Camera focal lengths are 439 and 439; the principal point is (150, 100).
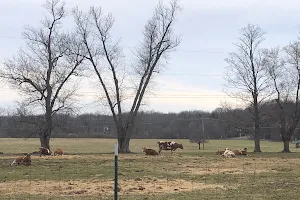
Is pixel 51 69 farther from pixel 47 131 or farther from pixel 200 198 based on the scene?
pixel 200 198

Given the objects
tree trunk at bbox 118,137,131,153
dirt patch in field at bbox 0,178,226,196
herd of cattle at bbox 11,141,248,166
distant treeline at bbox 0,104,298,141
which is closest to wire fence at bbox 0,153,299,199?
dirt patch in field at bbox 0,178,226,196

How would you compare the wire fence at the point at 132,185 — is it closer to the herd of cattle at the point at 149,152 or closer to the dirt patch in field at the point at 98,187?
the dirt patch in field at the point at 98,187

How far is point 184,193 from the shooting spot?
1174 cm

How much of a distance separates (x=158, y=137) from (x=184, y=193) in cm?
9468

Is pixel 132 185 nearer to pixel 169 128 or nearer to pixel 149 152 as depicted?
pixel 149 152

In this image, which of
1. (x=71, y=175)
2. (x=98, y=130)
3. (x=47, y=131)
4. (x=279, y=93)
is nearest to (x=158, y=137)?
(x=98, y=130)

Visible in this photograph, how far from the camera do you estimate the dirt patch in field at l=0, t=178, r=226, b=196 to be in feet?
39.1

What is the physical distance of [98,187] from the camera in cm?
1280

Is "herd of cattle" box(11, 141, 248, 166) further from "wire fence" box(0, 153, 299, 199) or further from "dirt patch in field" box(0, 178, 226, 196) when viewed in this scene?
"dirt patch in field" box(0, 178, 226, 196)

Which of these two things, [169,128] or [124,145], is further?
[169,128]

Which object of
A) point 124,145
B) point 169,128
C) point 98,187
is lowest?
point 98,187

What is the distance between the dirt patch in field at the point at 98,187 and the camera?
39.1 ft

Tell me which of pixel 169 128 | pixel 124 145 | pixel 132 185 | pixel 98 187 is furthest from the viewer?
pixel 169 128

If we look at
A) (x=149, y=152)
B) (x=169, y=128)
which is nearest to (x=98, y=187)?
(x=149, y=152)
